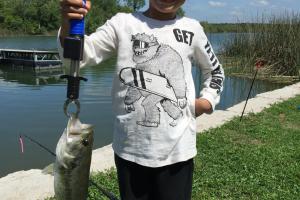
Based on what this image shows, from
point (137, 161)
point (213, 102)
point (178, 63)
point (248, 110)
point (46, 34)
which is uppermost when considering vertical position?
point (178, 63)

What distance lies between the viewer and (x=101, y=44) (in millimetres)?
2420

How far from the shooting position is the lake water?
27.7 ft

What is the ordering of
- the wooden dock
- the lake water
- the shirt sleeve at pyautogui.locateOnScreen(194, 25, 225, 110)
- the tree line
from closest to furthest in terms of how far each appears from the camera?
1. the shirt sleeve at pyautogui.locateOnScreen(194, 25, 225, 110)
2. the lake water
3. the wooden dock
4. the tree line

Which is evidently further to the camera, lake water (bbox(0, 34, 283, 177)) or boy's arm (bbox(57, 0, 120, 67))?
lake water (bbox(0, 34, 283, 177))

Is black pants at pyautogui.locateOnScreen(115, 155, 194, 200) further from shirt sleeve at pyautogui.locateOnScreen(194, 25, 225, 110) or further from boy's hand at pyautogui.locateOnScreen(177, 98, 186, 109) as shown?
shirt sleeve at pyautogui.locateOnScreen(194, 25, 225, 110)

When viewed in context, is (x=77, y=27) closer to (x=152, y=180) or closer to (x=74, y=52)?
(x=74, y=52)

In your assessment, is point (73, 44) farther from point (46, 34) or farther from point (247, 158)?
point (46, 34)

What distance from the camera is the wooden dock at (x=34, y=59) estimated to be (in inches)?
926

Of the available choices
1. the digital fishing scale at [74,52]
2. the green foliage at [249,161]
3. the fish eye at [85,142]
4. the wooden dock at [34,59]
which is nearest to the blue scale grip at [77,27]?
the digital fishing scale at [74,52]

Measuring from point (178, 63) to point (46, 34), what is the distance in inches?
3475

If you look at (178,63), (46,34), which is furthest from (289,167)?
(46,34)

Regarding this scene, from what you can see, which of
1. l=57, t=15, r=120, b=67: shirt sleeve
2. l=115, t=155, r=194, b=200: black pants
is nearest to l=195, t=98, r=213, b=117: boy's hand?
l=115, t=155, r=194, b=200: black pants

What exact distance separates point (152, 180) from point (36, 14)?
92421 mm

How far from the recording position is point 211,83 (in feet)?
9.12
